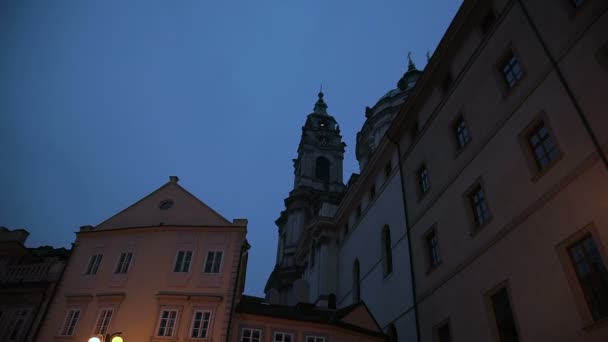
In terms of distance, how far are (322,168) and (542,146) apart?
5010 centimetres

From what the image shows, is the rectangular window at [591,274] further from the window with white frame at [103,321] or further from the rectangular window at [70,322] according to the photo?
the rectangular window at [70,322]

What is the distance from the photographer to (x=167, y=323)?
72.6ft

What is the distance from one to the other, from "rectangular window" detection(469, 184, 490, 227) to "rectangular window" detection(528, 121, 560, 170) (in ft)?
10.8

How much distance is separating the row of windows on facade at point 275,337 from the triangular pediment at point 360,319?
7.24 ft

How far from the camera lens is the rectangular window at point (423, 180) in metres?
26.5

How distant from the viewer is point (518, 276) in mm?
17125

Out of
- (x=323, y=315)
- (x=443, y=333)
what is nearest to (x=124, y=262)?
(x=323, y=315)

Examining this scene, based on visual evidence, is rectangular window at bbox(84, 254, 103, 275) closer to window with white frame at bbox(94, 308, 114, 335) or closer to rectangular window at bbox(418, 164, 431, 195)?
window with white frame at bbox(94, 308, 114, 335)

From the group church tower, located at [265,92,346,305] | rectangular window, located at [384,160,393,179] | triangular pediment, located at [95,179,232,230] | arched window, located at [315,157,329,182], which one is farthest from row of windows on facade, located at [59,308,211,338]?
arched window, located at [315,157,329,182]

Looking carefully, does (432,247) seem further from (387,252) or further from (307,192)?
(307,192)

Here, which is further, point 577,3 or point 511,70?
point 511,70

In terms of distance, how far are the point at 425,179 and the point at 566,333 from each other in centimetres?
1356

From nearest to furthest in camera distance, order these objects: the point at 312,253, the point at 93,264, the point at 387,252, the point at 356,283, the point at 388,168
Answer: the point at 93,264, the point at 387,252, the point at 388,168, the point at 356,283, the point at 312,253

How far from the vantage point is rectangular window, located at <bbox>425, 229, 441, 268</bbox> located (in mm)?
24094
